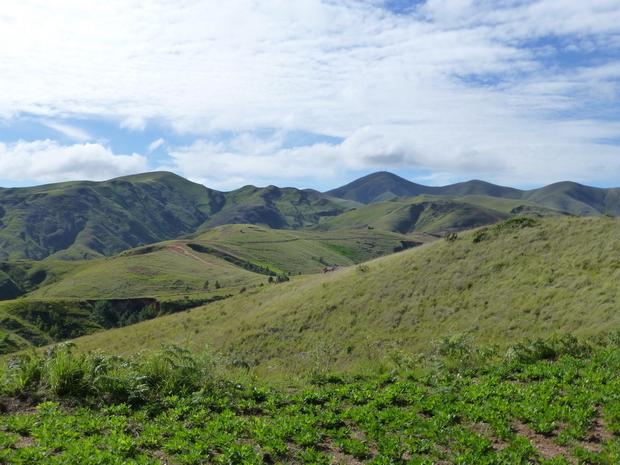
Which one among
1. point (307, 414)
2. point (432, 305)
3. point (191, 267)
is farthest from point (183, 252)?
point (307, 414)

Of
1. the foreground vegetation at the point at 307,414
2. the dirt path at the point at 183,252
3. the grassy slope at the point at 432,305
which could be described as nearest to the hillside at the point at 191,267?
the dirt path at the point at 183,252

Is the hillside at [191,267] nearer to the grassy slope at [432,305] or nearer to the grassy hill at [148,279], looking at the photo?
the grassy hill at [148,279]

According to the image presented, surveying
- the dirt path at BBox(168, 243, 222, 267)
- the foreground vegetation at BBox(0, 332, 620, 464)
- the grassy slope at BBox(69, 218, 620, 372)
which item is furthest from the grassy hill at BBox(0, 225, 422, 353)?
the foreground vegetation at BBox(0, 332, 620, 464)

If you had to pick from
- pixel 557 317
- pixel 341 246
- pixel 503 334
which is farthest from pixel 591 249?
pixel 341 246

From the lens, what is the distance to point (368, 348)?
18609 mm

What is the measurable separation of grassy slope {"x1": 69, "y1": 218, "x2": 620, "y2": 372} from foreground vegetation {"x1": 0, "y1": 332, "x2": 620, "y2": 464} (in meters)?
6.19

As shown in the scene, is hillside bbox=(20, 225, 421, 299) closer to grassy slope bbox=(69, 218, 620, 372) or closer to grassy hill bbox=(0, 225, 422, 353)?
grassy hill bbox=(0, 225, 422, 353)

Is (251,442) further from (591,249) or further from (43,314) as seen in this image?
(43,314)

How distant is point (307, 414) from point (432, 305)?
14875mm

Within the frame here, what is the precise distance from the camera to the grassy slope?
17.1m

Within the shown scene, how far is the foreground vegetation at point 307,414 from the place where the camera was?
6.27m

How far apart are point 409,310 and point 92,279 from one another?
9617 centimetres

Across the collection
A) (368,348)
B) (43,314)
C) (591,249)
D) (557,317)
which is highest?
(591,249)

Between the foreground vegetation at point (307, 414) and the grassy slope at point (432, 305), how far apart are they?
619 centimetres
